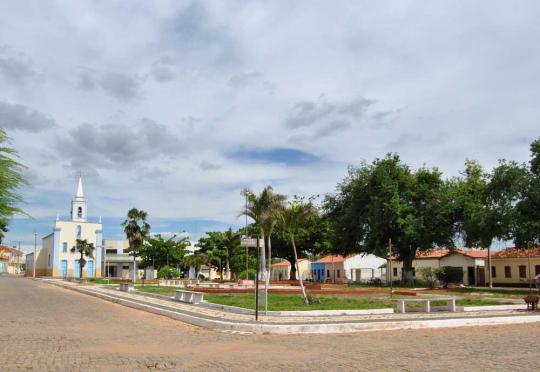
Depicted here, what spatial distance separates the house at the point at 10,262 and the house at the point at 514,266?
133 meters

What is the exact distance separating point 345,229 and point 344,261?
17.1 m

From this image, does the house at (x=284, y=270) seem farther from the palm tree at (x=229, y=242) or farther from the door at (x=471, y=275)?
the door at (x=471, y=275)

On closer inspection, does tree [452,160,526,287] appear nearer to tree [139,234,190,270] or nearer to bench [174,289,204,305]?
bench [174,289,204,305]

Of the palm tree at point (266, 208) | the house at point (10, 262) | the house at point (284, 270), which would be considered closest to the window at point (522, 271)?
the palm tree at point (266, 208)

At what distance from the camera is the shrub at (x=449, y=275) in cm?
4653

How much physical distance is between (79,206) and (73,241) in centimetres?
663

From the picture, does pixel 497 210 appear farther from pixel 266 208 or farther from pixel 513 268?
pixel 266 208

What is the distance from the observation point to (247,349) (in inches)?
454

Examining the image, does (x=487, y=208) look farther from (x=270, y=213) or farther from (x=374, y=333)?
(x=374, y=333)

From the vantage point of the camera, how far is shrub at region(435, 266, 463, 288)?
46.5 m

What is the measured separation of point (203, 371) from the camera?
29.2ft

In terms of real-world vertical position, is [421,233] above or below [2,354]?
above

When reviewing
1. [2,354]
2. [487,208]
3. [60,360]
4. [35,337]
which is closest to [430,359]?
[60,360]

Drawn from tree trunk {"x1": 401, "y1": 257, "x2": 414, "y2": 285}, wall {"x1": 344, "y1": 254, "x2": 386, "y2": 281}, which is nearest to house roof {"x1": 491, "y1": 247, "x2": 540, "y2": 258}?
tree trunk {"x1": 401, "y1": 257, "x2": 414, "y2": 285}
